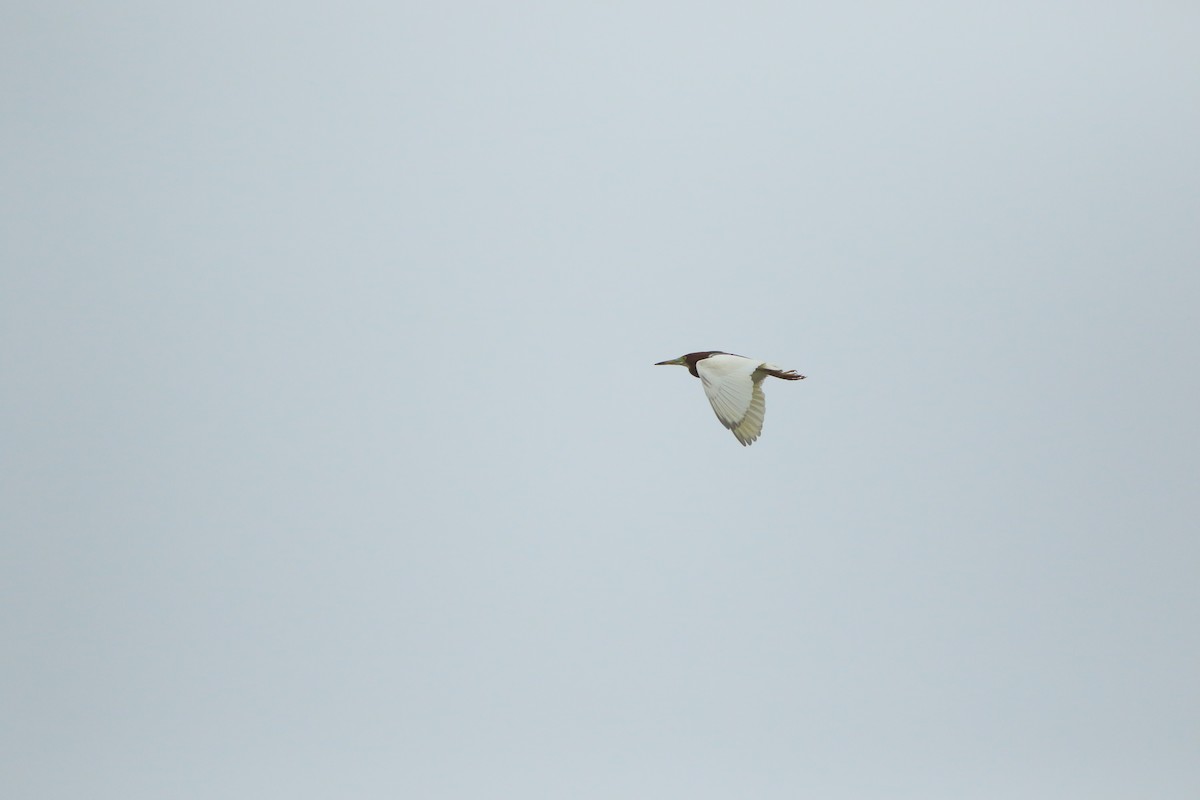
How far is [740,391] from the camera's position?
30312mm

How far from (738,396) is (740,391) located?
0.11 m

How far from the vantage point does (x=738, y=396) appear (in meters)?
30.3

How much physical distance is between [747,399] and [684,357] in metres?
2.29

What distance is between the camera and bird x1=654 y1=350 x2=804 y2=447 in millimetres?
30250

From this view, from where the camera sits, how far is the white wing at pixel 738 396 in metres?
30.2

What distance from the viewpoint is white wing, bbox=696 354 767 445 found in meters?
30.2

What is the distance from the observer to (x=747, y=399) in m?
30.3

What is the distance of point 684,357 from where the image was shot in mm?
32094

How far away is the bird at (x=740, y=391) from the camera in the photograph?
30.2 meters
